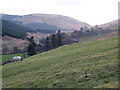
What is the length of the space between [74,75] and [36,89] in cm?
475

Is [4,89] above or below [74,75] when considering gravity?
below

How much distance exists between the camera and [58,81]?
82.0 ft

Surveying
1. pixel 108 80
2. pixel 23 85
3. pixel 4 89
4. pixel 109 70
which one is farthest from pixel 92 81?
pixel 4 89

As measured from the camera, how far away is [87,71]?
2605 centimetres

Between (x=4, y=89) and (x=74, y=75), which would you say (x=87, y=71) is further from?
(x=4, y=89)

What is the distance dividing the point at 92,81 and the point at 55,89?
3862 mm

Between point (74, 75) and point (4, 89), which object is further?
point (4, 89)

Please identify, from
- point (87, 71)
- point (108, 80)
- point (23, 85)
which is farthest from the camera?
point (23, 85)

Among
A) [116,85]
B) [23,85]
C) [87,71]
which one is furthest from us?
[23,85]

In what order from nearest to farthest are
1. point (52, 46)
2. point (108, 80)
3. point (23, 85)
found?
point (108, 80) → point (23, 85) → point (52, 46)

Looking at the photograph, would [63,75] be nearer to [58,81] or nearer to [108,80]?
[58,81]

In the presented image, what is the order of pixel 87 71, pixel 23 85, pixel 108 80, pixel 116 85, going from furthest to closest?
pixel 23 85, pixel 87 71, pixel 108 80, pixel 116 85

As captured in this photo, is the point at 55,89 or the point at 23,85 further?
the point at 23,85

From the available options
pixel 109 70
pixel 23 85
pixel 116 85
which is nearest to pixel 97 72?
pixel 109 70
